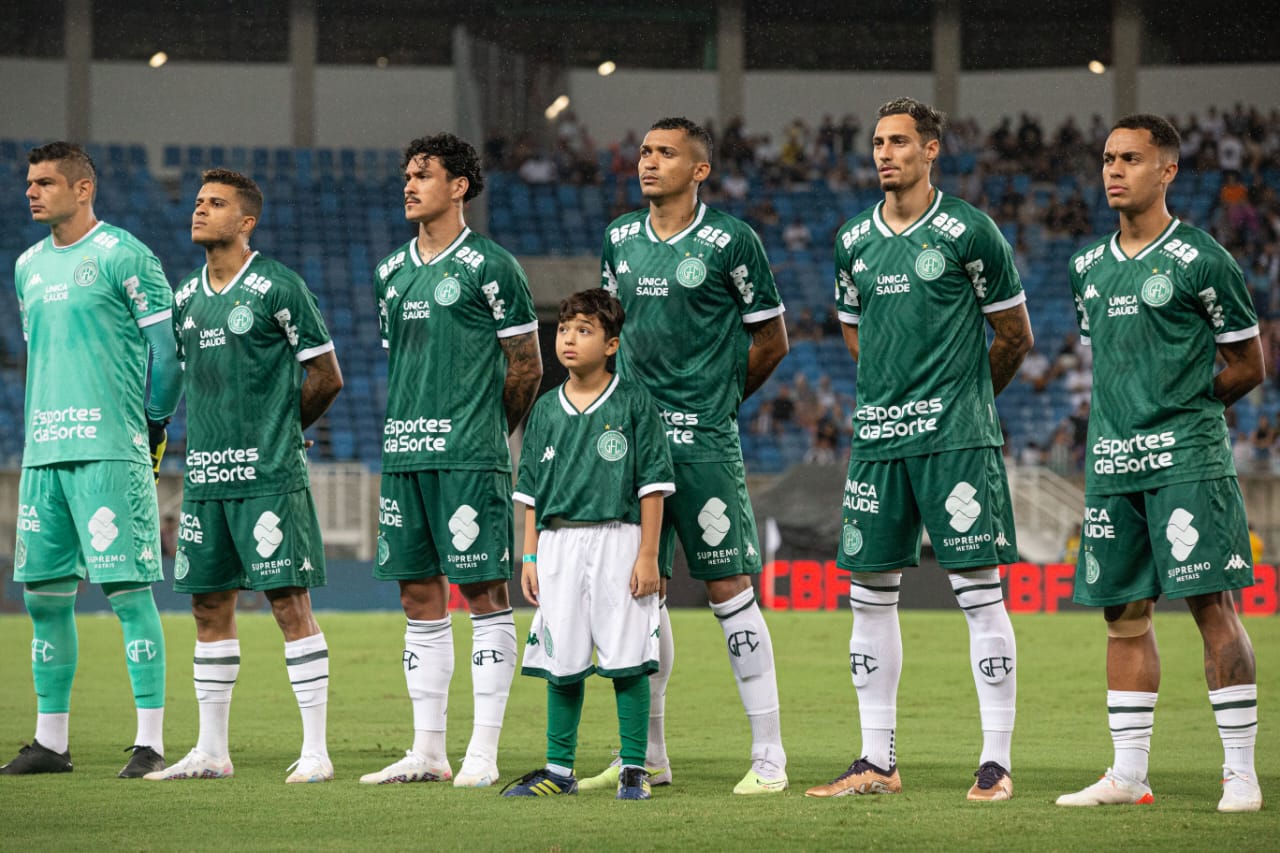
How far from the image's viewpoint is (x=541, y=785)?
6.24 meters

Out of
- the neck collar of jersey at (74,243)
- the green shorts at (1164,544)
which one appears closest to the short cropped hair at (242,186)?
the neck collar of jersey at (74,243)

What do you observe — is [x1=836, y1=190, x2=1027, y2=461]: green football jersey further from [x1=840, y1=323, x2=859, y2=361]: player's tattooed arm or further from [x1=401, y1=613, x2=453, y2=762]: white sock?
[x1=401, y1=613, x2=453, y2=762]: white sock

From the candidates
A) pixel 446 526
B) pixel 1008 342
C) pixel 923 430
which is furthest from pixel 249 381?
pixel 1008 342

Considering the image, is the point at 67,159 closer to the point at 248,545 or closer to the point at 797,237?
the point at 248,545

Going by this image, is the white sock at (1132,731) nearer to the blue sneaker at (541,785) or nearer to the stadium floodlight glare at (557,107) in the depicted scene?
the blue sneaker at (541,785)

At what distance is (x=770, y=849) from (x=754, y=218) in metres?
26.6

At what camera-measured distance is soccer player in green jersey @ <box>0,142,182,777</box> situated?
7.16 meters

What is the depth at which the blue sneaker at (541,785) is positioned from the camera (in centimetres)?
622

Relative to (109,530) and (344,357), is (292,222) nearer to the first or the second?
(344,357)

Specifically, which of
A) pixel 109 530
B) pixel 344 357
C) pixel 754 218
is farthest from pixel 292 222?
pixel 109 530

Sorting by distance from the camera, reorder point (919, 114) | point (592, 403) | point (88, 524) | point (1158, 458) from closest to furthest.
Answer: point (1158, 458), point (592, 403), point (919, 114), point (88, 524)

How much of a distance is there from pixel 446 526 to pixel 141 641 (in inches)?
58.5

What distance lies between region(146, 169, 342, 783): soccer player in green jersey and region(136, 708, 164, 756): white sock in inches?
9.6

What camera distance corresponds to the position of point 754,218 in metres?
31.1
